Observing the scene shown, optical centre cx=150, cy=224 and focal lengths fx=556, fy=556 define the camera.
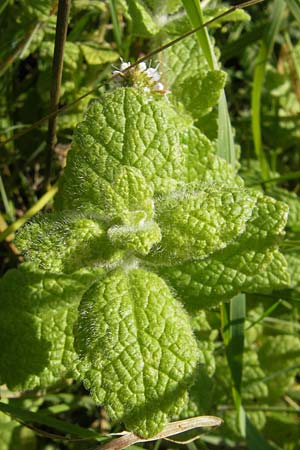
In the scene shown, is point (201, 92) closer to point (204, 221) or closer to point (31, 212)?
point (204, 221)

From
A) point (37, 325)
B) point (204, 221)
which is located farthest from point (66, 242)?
point (37, 325)

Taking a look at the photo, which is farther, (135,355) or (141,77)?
(141,77)

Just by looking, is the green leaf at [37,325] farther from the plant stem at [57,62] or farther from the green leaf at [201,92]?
the green leaf at [201,92]

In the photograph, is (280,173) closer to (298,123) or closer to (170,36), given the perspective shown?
(298,123)

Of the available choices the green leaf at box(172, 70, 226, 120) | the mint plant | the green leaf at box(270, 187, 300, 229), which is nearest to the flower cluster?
the green leaf at box(172, 70, 226, 120)

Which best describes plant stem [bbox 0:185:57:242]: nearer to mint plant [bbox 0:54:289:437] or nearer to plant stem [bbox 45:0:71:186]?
plant stem [bbox 45:0:71:186]

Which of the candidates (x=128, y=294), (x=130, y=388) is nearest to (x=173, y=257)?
(x=128, y=294)

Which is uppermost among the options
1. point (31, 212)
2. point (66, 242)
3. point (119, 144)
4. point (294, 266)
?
point (119, 144)
